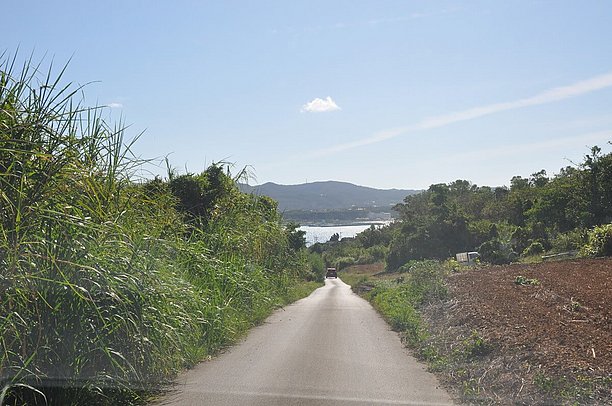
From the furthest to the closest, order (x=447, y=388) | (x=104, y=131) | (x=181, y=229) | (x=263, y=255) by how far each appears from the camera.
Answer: (x=263, y=255)
(x=181, y=229)
(x=447, y=388)
(x=104, y=131)

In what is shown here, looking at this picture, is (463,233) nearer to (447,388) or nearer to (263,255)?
(263,255)

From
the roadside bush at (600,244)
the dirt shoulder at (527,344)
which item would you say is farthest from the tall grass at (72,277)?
the roadside bush at (600,244)

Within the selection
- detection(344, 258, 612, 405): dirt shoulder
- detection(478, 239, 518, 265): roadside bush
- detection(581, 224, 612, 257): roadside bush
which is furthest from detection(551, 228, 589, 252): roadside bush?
detection(344, 258, 612, 405): dirt shoulder

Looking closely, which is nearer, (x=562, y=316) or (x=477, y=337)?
(x=477, y=337)

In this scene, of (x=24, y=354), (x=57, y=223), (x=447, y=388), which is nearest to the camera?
(x=24, y=354)

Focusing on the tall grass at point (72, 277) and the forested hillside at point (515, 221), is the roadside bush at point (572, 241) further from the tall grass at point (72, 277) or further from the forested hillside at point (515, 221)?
the tall grass at point (72, 277)

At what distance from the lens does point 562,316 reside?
1206 cm

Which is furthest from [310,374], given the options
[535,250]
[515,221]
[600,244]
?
[515,221]

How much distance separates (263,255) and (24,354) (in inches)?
622

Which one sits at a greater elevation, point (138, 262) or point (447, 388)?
point (138, 262)

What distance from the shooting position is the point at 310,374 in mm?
9445

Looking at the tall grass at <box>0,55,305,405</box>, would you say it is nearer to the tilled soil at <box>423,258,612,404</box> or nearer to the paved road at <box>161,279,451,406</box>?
the paved road at <box>161,279,451,406</box>

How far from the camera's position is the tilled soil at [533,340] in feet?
25.1

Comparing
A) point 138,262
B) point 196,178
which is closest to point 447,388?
point 138,262
